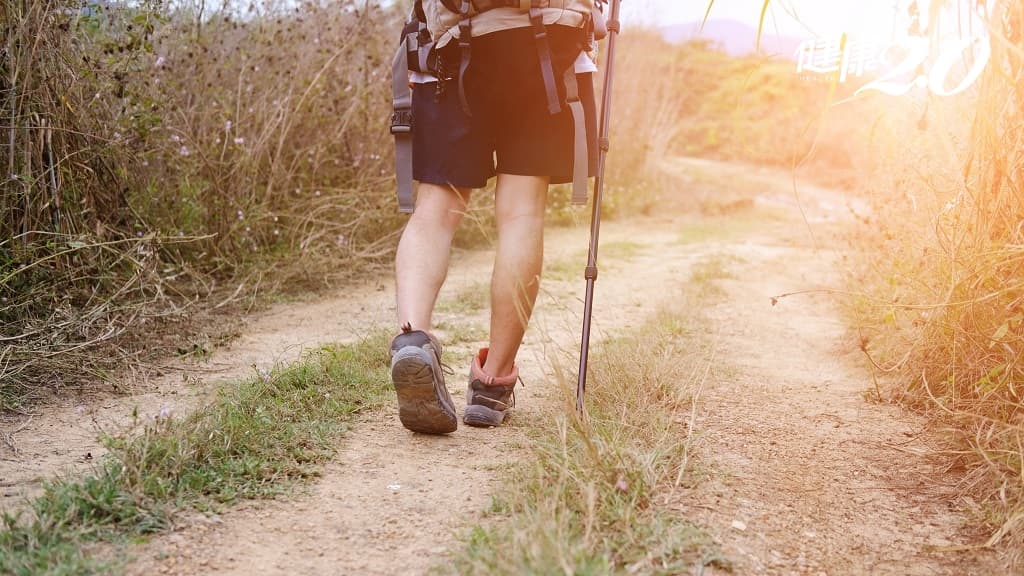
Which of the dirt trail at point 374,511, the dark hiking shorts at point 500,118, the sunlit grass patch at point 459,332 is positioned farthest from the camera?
the sunlit grass patch at point 459,332

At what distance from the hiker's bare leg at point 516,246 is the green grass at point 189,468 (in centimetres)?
51

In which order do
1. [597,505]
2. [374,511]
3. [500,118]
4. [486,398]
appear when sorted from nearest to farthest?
1. [597,505]
2. [374,511]
3. [500,118]
4. [486,398]

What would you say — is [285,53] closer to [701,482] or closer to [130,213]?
[130,213]

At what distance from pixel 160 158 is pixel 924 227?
3199 millimetres

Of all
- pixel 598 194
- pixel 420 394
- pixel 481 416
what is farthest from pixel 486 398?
pixel 598 194

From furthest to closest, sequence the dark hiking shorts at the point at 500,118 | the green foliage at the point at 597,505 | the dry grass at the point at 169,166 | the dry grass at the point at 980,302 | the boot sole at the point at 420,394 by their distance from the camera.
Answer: the dry grass at the point at 169,166 < the dark hiking shorts at the point at 500,118 < the boot sole at the point at 420,394 < the dry grass at the point at 980,302 < the green foliage at the point at 597,505

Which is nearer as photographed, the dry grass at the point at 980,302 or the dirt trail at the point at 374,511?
the dirt trail at the point at 374,511

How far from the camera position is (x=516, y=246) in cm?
222

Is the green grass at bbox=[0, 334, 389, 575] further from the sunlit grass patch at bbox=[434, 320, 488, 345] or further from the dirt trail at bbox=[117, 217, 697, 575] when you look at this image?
the sunlit grass patch at bbox=[434, 320, 488, 345]

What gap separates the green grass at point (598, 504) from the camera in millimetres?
1419

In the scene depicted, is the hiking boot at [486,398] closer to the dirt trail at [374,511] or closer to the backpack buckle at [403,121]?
the dirt trail at [374,511]

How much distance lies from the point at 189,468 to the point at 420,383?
531mm

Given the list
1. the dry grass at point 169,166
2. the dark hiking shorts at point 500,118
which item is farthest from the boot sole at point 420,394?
the dry grass at point 169,166

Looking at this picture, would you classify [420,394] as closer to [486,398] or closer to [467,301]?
[486,398]
